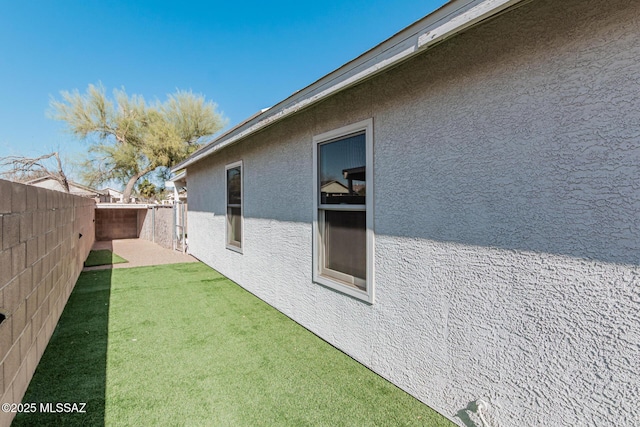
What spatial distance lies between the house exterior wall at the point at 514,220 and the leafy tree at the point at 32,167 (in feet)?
62.0

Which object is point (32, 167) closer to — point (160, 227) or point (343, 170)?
point (160, 227)

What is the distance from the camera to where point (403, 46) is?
7.11 ft

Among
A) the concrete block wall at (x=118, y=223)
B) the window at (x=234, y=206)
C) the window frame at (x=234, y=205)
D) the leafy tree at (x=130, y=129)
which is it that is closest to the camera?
the window frame at (x=234, y=205)

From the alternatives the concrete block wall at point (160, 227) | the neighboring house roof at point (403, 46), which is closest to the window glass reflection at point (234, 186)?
the neighboring house roof at point (403, 46)

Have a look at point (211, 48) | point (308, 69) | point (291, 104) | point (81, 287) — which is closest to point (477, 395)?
point (291, 104)

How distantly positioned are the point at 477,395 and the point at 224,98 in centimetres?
2805

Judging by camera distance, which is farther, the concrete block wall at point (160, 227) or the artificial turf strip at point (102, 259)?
the concrete block wall at point (160, 227)

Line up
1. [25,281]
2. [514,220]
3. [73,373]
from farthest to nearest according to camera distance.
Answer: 1. [73,373]
2. [25,281]
3. [514,220]

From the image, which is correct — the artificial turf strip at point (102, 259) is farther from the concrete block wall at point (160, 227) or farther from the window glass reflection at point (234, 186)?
the window glass reflection at point (234, 186)

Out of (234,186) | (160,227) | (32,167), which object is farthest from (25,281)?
(32,167)

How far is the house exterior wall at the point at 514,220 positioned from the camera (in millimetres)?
1556

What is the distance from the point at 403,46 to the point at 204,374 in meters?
3.53

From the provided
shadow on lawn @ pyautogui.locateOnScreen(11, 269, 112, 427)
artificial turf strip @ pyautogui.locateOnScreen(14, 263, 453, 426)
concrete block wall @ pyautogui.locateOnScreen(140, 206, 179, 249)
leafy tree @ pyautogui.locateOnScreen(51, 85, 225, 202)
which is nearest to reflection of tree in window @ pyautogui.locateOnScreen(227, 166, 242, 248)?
artificial turf strip @ pyautogui.locateOnScreen(14, 263, 453, 426)

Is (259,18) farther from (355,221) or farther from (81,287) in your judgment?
(355,221)
